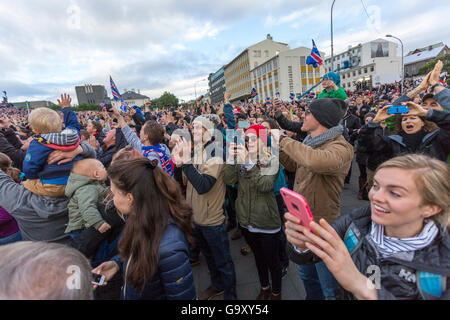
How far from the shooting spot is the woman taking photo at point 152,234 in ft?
4.38

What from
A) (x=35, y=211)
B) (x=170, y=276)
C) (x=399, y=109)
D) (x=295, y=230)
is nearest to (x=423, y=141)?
(x=399, y=109)

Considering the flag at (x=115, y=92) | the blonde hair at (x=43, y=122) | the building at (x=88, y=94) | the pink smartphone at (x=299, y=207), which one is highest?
the building at (x=88, y=94)

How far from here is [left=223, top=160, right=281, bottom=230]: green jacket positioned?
2.29m

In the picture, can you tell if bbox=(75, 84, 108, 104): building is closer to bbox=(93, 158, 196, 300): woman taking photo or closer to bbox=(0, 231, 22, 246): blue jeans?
bbox=(0, 231, 22, 246): blue jeans

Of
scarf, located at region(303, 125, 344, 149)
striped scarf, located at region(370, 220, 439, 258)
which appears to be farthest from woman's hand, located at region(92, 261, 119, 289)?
scarf, located at region(303, 125, 344, 149)

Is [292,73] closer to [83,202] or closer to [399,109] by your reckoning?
[399,109]

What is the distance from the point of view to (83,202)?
1962 millimetres

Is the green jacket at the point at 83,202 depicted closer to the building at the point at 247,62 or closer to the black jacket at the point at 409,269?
the black jacket at the point at 409,269

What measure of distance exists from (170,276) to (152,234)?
28 cm

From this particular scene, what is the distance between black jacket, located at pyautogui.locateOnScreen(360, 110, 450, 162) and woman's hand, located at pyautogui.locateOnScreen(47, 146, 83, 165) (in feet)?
12.4

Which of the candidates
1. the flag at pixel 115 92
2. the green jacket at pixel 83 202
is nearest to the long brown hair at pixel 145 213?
the green jacket at pixel 83 202

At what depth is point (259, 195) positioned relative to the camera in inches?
94.0
